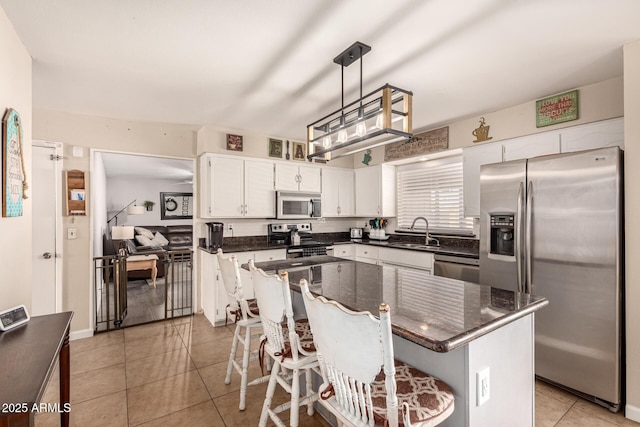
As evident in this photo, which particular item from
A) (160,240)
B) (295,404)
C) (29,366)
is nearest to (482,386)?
(295,404)

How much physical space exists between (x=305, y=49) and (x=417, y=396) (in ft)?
6.77

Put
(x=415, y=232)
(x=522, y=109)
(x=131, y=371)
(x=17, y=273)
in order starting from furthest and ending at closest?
(x=415, y=232), (x=522, y=109), (x=131, y=371), (x=17, y=273)

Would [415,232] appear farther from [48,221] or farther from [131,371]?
[48,221]

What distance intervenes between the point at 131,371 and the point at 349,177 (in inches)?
148

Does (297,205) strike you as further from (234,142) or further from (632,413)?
(632,413)

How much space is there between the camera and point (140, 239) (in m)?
6.70

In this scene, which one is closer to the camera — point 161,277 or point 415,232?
point 415,232

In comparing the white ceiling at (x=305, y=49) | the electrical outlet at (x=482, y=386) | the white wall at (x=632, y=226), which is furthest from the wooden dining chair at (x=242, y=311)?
the white wall at (x=632, y=226)

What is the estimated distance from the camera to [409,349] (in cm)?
150

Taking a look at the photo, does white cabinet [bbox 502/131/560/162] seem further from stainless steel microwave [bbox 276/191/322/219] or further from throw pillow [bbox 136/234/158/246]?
throw pillow [bbox 136/234/158/246]

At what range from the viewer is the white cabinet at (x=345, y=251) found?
451 centimetres

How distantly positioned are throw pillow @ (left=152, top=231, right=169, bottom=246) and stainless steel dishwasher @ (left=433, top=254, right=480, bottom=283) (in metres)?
6.26

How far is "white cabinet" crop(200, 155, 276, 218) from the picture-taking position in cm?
391

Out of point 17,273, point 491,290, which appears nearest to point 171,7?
point 17,273
